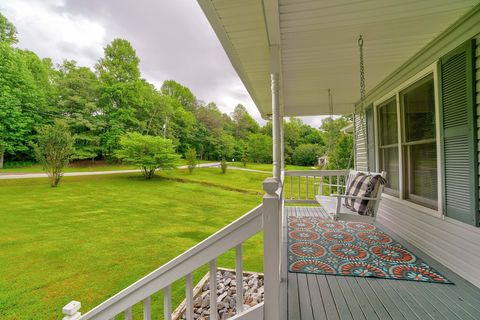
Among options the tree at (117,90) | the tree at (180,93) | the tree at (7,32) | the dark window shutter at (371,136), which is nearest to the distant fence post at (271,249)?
the dark window shutter at (371,136)

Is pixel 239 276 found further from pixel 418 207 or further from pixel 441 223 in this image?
pixel 418 207

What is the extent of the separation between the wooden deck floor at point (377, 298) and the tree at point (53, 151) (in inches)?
479

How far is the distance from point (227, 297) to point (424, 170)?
122 inches

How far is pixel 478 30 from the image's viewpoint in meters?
1.74

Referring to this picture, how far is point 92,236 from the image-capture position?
5.46 m

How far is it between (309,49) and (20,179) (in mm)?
14978

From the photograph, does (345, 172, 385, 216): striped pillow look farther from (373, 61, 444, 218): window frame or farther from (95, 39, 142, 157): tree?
(95, 39, 142, 157): tree

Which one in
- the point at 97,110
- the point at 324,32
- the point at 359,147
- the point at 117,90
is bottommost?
the point at 359,147

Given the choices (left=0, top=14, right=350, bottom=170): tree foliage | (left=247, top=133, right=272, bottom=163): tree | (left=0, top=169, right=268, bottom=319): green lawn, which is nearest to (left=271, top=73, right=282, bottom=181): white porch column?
(left=0, top=169, right=268, bottom=319): green lawn

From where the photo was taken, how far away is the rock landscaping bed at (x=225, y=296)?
2.63 metres

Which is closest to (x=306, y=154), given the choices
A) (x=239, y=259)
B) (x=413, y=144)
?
(x=413, y=144)

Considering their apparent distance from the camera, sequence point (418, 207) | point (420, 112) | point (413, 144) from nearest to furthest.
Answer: point (418, 207) → point (420, 112) → point (413, 144)

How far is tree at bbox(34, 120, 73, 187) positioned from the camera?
9727mm

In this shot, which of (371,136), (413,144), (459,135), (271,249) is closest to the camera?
(271,249)
